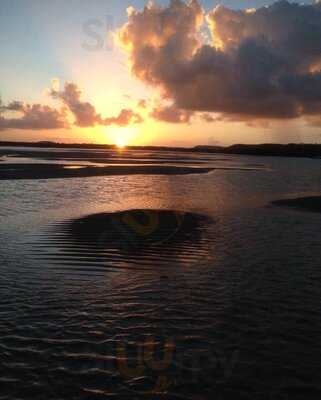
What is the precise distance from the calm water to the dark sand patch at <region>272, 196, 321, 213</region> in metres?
7.87

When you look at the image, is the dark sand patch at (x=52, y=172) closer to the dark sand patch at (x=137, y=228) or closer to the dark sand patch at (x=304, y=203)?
the dark sand patch at (x=137, y=228)

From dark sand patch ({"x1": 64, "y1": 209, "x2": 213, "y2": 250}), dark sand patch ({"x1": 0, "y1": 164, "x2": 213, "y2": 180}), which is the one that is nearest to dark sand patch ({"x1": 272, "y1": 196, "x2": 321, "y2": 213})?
dark sand patch ({"x1": 64, "y1": 209, "x2": 213, "y2": 250})

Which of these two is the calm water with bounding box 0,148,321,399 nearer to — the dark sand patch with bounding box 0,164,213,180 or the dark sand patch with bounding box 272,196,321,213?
the dark sand patch with bounding box 272,196,321,213

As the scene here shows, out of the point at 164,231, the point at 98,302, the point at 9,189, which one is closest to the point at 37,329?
the point at 98,302

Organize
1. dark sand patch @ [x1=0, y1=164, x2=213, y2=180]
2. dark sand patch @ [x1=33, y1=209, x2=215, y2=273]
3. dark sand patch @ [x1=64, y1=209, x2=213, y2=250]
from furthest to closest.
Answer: dark sand patch @ [x1=0, y1=164, x2=213, y2=180] < dark sand patch @ [x1=64, y1=209, x2=213, y2=250] < dark sand patch @ [x1=33, y1=209, x2=215, y2=273]

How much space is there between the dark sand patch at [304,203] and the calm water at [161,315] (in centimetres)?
787

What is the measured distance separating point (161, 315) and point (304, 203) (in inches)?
813

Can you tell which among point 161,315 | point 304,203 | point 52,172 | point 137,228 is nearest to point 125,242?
point 137,228

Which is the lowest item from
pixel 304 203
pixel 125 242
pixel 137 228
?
pixel 125 242

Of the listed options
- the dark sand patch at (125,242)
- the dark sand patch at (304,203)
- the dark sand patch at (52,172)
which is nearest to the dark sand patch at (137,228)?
the dark sand patch at (125,242)

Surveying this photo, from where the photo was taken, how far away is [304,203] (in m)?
26.4

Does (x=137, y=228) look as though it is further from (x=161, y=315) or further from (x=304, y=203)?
(x=304, y=203)

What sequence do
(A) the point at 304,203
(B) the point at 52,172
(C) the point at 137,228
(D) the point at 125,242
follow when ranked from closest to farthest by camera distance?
(D) the point at 125,242, (C) the point at 137,228, (A) the point at 304,203, (B) the point at 52,172

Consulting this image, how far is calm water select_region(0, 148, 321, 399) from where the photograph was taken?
5.79 meters
